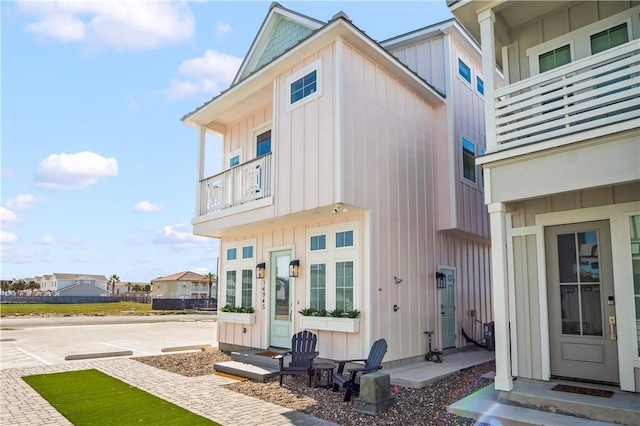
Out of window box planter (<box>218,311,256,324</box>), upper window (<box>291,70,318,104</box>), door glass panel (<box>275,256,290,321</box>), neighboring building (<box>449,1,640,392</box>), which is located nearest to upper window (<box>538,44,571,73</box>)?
neighboring building (<box>449,1,640,392</box>)

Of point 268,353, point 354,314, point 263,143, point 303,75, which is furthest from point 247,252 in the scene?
point 303,75

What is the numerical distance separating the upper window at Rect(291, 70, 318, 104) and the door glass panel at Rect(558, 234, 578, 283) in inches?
203

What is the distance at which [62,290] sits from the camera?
74.9 metres

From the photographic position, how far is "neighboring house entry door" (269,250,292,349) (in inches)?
391

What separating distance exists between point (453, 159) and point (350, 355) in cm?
525

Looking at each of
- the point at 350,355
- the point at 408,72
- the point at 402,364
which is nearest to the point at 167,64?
the point at 408,72

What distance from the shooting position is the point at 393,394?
6684 mm

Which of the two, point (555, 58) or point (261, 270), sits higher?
point (555, 58)

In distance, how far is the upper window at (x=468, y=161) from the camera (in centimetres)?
1105

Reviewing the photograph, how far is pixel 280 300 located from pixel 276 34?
22.3ft

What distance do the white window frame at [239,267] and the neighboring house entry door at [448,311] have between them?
177 inches

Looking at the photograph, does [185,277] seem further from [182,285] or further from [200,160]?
[200,160]

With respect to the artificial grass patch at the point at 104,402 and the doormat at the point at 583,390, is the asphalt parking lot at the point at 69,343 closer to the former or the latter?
the artificial grass patch at the point at 104,402

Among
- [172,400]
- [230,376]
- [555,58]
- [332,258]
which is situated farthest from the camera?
[332,258]
